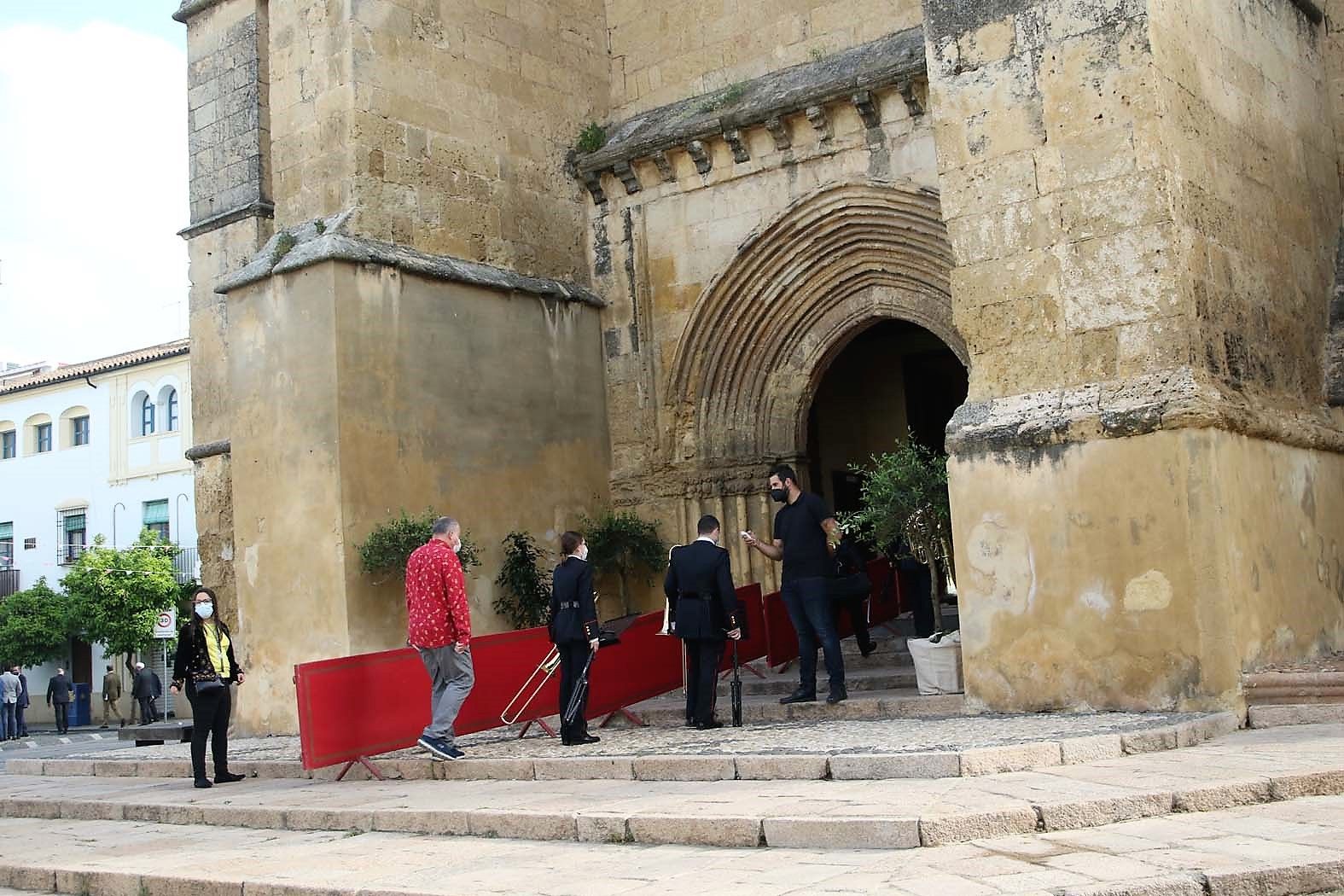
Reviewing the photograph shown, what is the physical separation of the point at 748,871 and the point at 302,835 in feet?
9.10

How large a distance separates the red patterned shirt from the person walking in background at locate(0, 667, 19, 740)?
19.9 m

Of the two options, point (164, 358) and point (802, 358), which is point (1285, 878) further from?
point (164, 358)

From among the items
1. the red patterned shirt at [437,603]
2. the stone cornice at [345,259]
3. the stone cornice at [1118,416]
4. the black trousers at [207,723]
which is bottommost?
the black trousers at [207,723]

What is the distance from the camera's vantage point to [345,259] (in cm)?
1154

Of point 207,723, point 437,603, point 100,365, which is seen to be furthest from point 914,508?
point 100,365

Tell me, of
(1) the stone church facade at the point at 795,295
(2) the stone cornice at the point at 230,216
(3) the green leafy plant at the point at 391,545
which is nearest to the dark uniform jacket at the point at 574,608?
(1) the stone church facade at the point at 795,295

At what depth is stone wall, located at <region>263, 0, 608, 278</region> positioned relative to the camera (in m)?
12.0

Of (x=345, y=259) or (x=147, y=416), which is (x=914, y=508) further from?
(x=147, y=416)

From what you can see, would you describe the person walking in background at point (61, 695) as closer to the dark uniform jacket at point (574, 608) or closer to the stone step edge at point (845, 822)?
the dark uniform jacket at point (574, 608)

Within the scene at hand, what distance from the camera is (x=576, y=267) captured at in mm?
13680

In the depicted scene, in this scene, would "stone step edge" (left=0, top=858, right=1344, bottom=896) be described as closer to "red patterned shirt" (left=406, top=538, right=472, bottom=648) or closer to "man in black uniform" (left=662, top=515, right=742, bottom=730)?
"red patterned shirt" (left=406, top=538, right=472, bottom=648)

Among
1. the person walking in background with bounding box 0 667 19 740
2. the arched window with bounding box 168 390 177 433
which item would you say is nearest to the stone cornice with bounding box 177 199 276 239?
the person walking in background with bounding box 0 667 19 740

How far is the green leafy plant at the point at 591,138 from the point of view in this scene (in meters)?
13.8

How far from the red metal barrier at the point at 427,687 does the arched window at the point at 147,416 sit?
29316 mm
